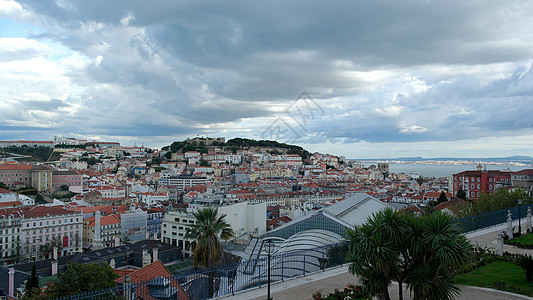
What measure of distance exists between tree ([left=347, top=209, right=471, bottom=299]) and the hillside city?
286 cm

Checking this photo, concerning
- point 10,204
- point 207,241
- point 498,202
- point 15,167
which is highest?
point 498,202

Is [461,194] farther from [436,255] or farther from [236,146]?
[236,146]

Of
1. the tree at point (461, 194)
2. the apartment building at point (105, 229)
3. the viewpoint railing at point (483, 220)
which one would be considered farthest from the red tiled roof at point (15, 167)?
the viewpoint railing at point (483, 220)

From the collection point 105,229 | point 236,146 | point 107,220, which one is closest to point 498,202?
point 105,229

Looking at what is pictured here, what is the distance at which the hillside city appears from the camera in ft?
98.6

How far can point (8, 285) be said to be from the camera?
22016 mm

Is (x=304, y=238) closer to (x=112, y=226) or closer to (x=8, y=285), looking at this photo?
(x=8, y=285)

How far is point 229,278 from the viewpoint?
32.3 feet

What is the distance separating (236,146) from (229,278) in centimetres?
13099

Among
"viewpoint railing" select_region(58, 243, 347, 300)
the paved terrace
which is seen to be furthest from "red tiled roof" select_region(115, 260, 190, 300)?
the paved terrace

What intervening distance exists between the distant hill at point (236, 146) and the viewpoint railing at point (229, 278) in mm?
123343

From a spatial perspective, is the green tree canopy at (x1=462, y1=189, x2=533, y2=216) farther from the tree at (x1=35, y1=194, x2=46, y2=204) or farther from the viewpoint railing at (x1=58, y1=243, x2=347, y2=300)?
the tree at (x1=35, y1=194, x2=46, y2=204)

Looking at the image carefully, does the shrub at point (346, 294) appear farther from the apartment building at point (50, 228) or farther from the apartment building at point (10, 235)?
the apartment building at point (50, 228)

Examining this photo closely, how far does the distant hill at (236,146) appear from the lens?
450 feet
